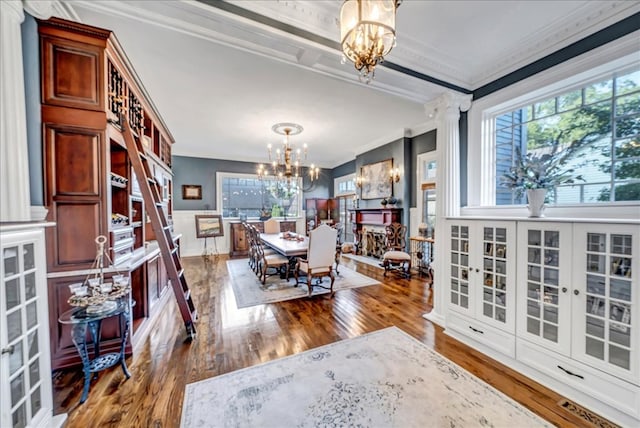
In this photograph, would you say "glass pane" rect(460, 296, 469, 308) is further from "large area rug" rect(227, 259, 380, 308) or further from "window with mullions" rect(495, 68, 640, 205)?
"large area rug" rect(227, 259, 380, 308)

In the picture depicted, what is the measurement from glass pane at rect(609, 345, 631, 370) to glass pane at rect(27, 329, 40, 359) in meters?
3.48

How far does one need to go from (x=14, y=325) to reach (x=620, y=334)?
3484 mm

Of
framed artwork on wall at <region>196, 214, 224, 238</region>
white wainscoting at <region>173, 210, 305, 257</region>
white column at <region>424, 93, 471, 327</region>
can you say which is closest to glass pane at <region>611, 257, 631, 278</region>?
white column at <region>424, 93, 471, 327</region>

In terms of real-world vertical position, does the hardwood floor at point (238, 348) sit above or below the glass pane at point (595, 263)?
below

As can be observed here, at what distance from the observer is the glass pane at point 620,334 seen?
1.51 meters

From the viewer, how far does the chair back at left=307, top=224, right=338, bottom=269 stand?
356 cm

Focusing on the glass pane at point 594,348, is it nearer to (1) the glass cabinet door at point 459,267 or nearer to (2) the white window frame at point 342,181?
(1) the glass cabinet door at point 459,267

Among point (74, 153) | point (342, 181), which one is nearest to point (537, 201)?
point (74, 153)

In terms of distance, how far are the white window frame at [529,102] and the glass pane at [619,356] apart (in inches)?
37.7

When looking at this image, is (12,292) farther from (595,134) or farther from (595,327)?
(595,134)

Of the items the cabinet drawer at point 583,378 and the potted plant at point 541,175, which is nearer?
the cabinet drawer at point 583,378

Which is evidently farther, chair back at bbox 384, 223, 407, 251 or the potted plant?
chair back at bbox 384, 223, 407, 251

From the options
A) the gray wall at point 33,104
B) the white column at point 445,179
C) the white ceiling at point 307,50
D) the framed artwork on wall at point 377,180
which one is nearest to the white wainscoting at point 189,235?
the white ceiling at point 307,50

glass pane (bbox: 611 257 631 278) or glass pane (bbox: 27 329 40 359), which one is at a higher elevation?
glass pane (bbox: 611 257 631 278)
